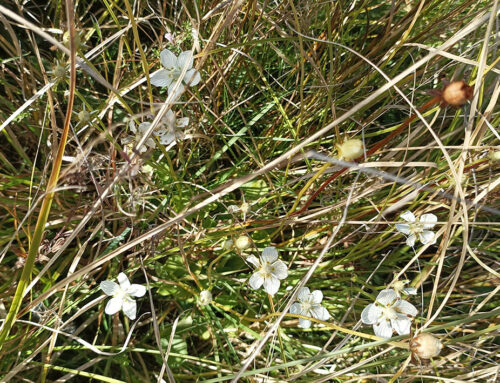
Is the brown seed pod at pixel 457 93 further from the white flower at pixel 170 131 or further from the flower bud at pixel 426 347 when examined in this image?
the white flower at pixel 170 131

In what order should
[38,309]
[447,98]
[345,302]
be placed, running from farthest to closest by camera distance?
[345,302], [38,309], [447,98]

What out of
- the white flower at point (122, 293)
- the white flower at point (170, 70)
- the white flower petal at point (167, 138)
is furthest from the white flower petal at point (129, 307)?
the white flower at point (170, 70)

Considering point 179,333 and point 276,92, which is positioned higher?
point 276,92

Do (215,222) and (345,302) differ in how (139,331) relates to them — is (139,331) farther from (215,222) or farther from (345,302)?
(345,302)

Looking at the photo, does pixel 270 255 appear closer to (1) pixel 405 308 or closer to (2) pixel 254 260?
(2) pixel 254 260

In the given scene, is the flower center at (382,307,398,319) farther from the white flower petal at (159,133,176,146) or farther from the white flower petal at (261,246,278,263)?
the white flower petal at (159,133,176,146)

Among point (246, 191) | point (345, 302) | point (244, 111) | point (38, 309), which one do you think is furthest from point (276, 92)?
point (38, 309)

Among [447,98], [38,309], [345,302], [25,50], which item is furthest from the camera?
[25,50]

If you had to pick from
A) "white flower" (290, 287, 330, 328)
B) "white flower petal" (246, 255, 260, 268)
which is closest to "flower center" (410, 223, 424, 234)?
"white flower" (290, 287, 330, 328)
